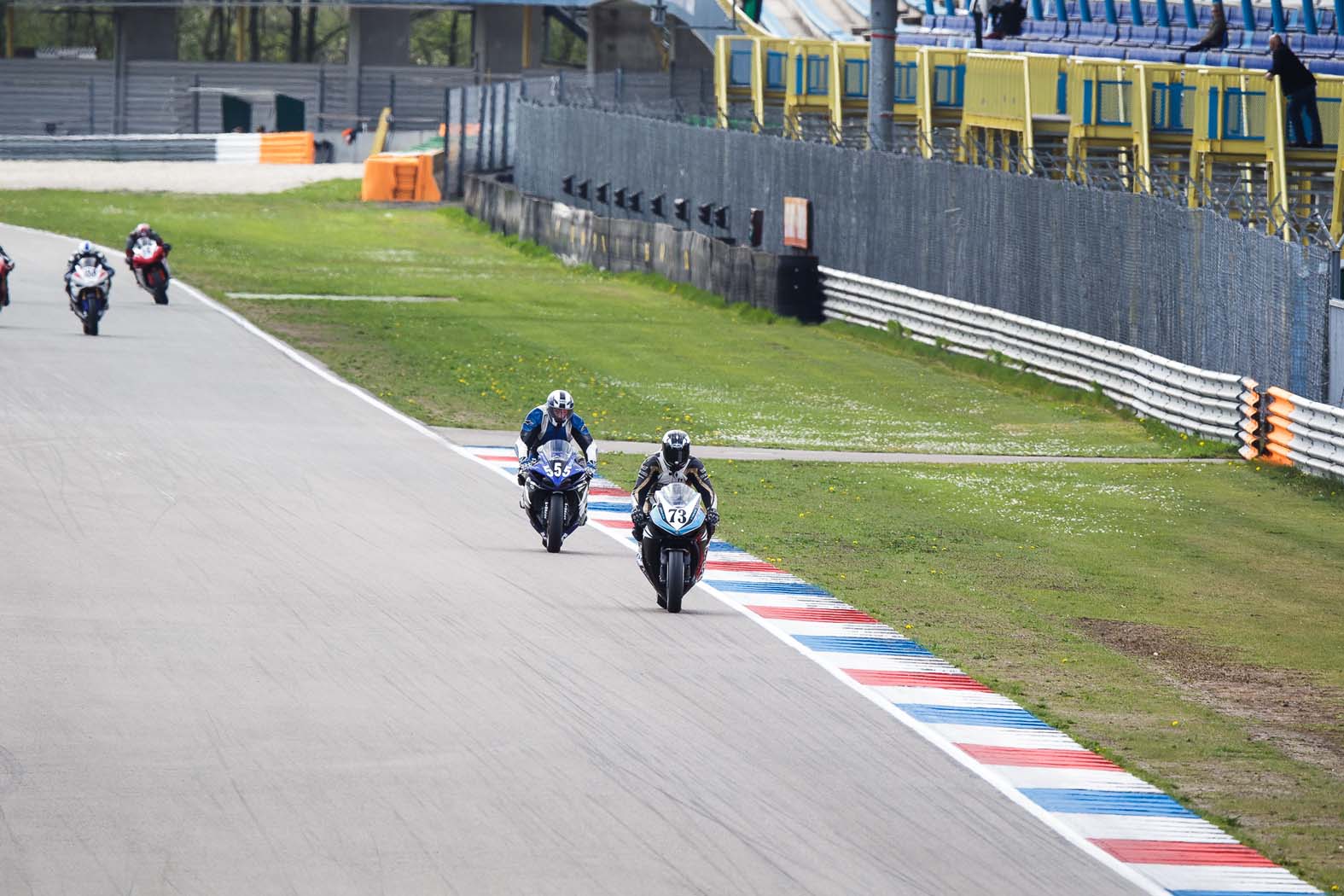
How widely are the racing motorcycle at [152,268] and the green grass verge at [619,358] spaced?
137 centimetres

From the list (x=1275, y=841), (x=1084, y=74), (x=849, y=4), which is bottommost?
(x=1275, y=841)

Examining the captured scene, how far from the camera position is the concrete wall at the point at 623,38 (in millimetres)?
80375

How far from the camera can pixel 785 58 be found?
54.6 metres

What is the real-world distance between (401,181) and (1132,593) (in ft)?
157

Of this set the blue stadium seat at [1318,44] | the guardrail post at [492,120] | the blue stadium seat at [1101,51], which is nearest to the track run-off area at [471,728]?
the blue stadium seat at [1318,44]

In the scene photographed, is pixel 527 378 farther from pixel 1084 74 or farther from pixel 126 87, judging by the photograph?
pixel 126 87

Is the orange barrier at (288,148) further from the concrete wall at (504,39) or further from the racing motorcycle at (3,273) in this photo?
the racing motorcycle at (3,273)

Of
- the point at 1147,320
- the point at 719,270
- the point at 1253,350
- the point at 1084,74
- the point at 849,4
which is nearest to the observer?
the point at 1253,350

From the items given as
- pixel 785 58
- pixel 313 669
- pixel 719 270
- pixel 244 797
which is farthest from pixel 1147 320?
pixel 785 58

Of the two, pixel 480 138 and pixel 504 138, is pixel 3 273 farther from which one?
pixel 480 138

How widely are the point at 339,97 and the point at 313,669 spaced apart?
71130 millimetres

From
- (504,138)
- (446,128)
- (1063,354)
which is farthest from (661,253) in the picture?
(446,128)

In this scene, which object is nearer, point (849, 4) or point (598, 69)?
point (849, 4)

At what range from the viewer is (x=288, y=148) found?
7262cm
